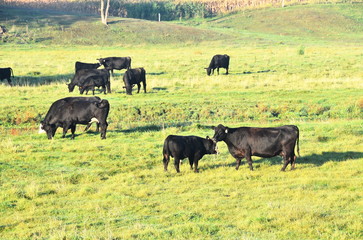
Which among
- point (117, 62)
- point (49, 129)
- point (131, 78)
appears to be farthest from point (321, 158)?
point (117, 62)

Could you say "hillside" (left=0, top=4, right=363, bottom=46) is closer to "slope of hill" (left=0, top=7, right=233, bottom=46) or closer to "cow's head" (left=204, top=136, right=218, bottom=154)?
"slope of hill" (left=0, top=7, right=233, bottom=46)

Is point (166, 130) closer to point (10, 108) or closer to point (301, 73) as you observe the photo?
point (10, 108)

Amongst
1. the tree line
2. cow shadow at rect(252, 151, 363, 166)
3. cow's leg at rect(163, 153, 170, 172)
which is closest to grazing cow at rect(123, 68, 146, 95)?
cow shadow at rect(252, 151, 363, 166)

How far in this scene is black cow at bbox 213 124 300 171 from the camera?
15.2 metres

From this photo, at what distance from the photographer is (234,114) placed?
25797mm

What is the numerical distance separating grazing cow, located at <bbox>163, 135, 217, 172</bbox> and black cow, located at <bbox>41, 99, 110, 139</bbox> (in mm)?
5359

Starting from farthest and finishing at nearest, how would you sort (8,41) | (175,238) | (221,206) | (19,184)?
(8,41) → (19,184) → (221,206) → (175,238)

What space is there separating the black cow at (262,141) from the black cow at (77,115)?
5.89 m

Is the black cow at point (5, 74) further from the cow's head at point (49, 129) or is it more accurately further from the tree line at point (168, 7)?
the tree line at point (168, 7)

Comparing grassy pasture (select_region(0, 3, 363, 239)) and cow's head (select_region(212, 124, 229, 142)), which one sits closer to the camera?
grassy pasture (select_region(0, 3, 363, 239))

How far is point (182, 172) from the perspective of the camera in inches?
607

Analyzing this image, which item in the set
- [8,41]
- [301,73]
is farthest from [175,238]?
[8,41]

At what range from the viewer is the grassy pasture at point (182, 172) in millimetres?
10812

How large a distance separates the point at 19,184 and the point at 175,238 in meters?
5.87
